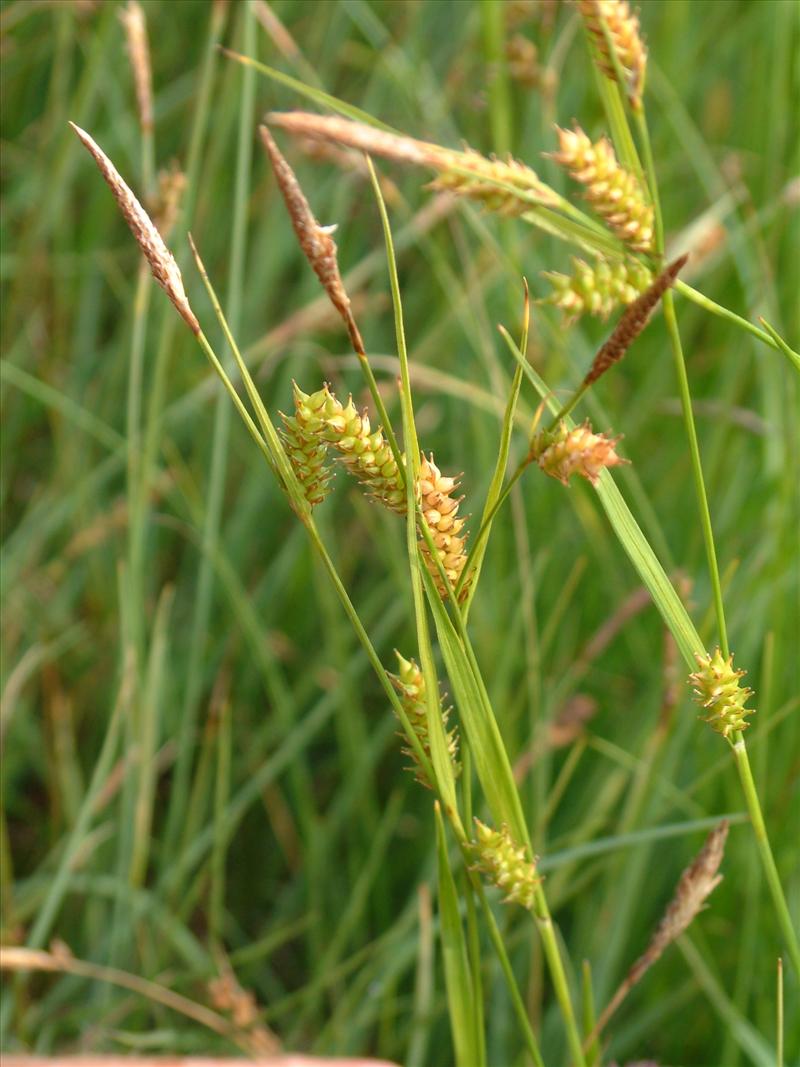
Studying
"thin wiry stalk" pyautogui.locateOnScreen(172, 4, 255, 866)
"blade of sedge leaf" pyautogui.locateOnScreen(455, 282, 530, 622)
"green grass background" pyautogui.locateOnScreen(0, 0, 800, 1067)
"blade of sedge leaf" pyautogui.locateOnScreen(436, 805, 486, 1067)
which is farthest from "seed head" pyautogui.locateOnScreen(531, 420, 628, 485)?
"thin wiry stalk" pyautogui.locateOnScreen(172, 4, 255, 866)

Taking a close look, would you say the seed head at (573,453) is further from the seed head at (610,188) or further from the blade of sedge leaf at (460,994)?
the blade of sedge leaf at (460,994)

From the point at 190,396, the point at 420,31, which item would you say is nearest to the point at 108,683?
the point at 190,396

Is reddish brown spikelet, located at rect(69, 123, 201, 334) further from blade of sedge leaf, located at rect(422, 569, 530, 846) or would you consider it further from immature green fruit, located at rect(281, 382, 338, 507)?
blade of sedge leaf, located at rect(422, 569, 530, 846)

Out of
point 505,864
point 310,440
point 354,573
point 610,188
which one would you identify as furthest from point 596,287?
point 354,573

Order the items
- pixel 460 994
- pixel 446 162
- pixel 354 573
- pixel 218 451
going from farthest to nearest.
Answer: pixel 354 573
pixel 218 451
pixel 460 994
pixel 446 162

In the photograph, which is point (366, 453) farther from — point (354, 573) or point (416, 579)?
point (354, 573)

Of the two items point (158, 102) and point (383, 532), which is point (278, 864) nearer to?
point (383, 532)

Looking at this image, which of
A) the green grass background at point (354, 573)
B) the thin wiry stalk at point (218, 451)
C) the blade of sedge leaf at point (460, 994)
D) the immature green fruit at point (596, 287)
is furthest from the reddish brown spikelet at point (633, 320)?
the thin wiry stalk at point (218, 451)
